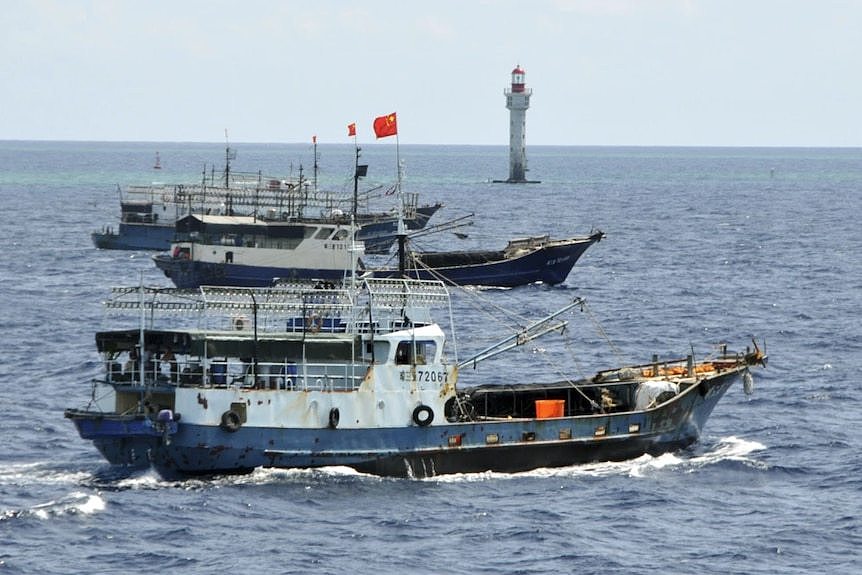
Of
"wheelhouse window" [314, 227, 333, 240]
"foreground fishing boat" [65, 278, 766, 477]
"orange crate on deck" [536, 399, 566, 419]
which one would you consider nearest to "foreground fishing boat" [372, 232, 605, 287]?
"wheelhouse window" [314, 227, 333, 240]

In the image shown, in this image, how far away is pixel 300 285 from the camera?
179ft

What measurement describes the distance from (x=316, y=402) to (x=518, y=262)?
53.0 m

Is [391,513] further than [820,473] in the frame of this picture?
No

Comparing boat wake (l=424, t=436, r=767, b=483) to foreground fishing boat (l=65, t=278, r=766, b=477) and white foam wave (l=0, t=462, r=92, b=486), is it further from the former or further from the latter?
white foam wave (l=0, t=462, r=92, b=486)

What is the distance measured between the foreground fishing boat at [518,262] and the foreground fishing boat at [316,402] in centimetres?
4699

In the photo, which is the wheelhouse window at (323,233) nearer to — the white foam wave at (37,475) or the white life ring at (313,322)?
the white life ring at (313,322)

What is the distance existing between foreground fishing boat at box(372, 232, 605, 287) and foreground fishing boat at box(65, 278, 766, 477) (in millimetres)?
46991

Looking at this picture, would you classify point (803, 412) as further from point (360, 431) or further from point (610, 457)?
point (360, 431)

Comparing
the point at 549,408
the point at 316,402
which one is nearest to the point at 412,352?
the point at 316,402

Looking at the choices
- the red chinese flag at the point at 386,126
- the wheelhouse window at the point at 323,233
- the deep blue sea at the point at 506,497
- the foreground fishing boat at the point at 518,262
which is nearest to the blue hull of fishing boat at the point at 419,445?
the deep blue sea at the point at 506,497

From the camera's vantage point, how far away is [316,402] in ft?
152

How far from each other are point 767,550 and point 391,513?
32.8ft

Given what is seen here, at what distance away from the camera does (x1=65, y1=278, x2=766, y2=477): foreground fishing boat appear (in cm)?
4597

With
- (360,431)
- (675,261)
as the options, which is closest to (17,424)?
(360,431)
